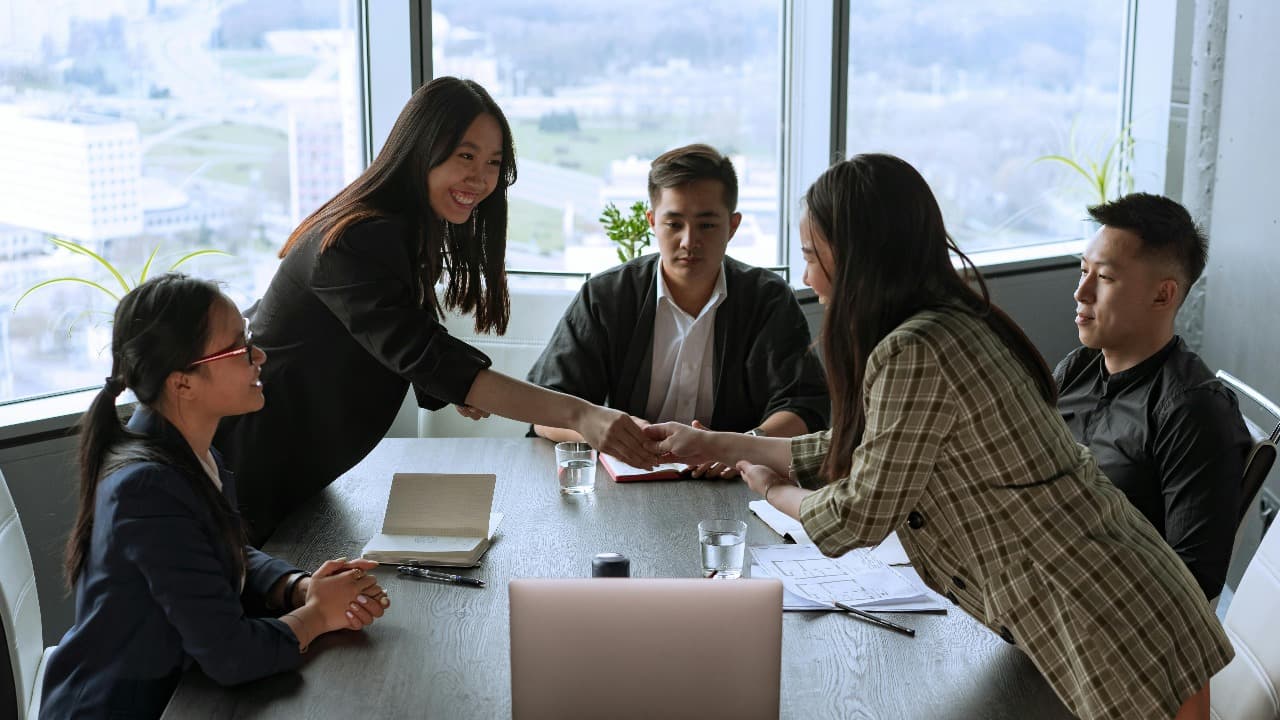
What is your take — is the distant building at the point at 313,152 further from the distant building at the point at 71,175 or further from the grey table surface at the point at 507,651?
the grey table surface at the point at 507,651

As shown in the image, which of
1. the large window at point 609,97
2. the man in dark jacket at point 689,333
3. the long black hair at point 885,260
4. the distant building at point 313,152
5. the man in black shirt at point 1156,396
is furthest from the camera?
the large window at point 609,97

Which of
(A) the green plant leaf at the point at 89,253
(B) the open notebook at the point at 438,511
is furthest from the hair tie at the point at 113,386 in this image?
(A) the green plant leaf at the point at 89,253

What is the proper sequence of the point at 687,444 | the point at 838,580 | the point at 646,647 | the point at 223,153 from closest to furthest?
the point at 646,647, the point at 838,580, the point at 687,444, the point at 223,153

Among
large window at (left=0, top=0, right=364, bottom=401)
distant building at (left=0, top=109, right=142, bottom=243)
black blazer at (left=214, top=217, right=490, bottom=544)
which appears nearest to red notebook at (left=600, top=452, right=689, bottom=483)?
black blazer at (left=214, top=217, right=490, bottom=544)

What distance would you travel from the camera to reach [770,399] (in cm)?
279

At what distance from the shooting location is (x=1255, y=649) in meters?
1.68

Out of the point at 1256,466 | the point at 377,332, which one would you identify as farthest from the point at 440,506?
the point at 1256,466

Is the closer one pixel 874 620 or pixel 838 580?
pixel 874 620

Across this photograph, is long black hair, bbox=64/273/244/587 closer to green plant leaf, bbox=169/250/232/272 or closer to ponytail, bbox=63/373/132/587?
ponytail, bbox=63/373/132/587

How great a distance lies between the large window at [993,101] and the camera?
14.9 ft

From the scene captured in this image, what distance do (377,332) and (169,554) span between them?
2.20 feet

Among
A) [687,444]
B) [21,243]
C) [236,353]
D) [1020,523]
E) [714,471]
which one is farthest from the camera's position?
[21,243]

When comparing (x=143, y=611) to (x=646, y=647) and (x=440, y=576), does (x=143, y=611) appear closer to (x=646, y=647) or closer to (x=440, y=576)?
(x=440, y=576)

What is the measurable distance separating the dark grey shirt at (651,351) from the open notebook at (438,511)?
900 millimetres
